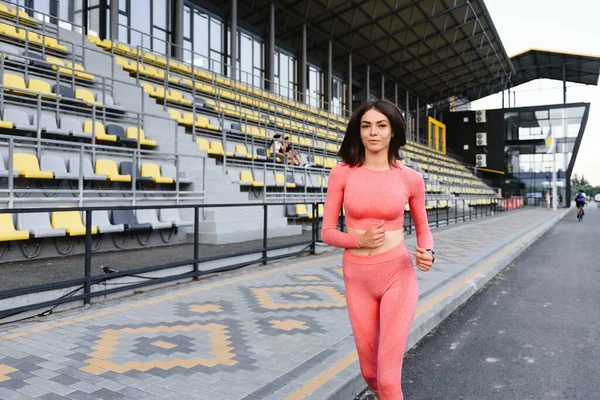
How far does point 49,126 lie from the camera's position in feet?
28.0

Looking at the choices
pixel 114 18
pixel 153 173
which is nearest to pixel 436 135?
pixel 114 18

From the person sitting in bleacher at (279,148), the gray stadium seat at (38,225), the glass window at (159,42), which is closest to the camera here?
the gray stadium seat at (38,225)

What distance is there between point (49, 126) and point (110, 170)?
4.90 feet

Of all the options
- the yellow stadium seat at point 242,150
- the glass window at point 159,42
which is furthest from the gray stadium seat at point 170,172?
the glass window at point 159,42

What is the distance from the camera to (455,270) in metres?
7.58

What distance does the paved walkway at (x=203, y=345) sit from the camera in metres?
2.95

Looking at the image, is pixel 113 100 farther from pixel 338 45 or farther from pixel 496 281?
pixel 338 45

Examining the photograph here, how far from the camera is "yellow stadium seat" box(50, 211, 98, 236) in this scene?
19.3ft

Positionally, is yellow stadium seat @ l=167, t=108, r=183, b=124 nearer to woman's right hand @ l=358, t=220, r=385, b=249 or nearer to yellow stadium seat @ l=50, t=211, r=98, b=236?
yellow stadium seat @ l=50, t=211, r=98, b=236

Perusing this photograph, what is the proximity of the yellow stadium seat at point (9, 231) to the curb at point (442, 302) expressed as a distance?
3.61 m

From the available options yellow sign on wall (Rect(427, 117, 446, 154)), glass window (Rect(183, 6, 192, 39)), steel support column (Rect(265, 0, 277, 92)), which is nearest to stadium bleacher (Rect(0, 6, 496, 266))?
glass window (Rect(183, 6, 192, 39))

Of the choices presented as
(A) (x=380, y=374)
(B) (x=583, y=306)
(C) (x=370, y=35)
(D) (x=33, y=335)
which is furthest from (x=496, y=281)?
(C) (x=370, y=35)

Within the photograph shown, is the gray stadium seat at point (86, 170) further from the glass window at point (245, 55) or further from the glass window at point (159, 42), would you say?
the glass window at point (245, 55)

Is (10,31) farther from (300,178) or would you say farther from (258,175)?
(300,178)
